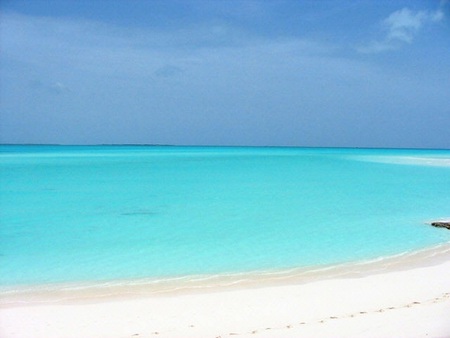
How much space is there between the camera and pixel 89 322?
15.0 feet

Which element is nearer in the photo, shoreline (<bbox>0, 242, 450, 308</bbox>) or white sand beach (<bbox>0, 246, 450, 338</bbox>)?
white sand beach (<bbox>0, 246, 450, 338</bbox>)

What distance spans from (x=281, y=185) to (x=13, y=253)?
14.6 meters

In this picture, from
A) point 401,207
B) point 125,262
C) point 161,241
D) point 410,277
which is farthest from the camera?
point 401,207

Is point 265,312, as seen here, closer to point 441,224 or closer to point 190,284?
point 190,284

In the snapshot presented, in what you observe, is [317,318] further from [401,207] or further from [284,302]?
[401,207]

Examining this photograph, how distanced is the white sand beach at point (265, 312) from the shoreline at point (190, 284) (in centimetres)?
8

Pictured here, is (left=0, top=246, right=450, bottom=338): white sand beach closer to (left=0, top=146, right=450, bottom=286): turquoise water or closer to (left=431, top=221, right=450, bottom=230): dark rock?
(left=0, top=146, right=450, bottom=286): turquoise water

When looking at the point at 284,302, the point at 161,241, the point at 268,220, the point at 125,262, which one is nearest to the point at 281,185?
the point at 268,220

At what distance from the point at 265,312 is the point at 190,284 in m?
1.54

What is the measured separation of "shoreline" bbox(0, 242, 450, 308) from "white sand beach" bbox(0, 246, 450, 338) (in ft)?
0.25

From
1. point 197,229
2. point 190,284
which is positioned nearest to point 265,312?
point 190,284

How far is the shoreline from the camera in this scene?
5.61 meters

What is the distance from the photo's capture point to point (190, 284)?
6.12 metres

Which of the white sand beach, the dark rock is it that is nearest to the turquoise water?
the dark rock
